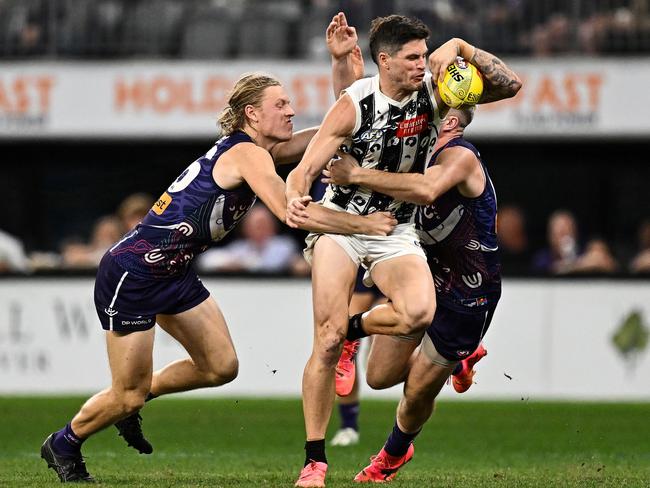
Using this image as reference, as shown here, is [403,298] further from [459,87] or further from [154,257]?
[154,257]

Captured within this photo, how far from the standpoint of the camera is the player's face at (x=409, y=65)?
8453 mm

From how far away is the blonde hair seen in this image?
8.70 meters

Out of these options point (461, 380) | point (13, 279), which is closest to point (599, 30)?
point (13, 279)

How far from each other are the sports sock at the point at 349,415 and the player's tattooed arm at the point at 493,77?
387cm

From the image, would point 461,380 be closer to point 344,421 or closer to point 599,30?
point 344,421

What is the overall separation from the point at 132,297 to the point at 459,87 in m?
2.30

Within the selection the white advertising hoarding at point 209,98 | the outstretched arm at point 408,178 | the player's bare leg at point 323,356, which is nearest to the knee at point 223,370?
the player's bare leg at point 323,356

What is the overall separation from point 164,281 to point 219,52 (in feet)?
35.7

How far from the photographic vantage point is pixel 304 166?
8336mm

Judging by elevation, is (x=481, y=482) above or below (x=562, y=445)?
above

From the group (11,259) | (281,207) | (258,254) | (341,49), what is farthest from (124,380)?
(11,259)

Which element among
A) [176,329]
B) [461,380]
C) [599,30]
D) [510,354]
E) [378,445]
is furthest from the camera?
[599,30]

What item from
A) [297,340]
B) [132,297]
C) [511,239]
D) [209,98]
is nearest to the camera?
[132,297]

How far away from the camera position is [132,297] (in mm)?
8570
